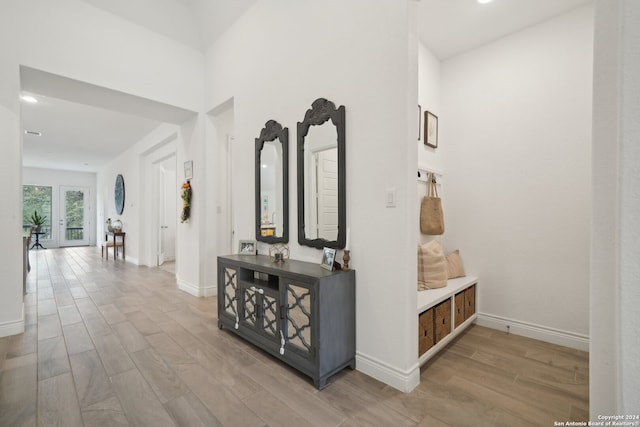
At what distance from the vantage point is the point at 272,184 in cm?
257

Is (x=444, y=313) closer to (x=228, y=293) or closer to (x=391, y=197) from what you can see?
(x=391, y=197)

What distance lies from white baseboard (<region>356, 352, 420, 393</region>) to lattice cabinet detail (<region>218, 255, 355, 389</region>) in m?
0.08

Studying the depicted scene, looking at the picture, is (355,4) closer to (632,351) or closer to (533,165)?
(533,165)

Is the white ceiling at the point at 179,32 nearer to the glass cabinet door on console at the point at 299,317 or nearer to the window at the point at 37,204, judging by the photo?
the glass cabinet door on console at the point at 299,317

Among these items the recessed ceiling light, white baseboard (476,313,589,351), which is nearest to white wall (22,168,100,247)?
the recessed ceiling light

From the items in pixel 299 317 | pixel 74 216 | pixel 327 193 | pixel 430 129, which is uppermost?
pixel 430 129

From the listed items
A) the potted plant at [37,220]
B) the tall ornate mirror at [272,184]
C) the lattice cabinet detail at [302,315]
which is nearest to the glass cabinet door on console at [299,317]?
the lattice cabinet detail at [302,315]

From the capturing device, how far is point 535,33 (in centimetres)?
240

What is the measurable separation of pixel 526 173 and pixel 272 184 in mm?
2263

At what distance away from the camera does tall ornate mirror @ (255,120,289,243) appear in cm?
240

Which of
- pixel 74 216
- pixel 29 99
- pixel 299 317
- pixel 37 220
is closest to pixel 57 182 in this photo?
pixel 74 216

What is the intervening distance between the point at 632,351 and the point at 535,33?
8.86 ft

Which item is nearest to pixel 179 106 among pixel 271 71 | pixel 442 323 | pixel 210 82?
pixel 210 82

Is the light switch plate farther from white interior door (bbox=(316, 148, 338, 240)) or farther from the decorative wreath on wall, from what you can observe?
the decorative wreath on wall
